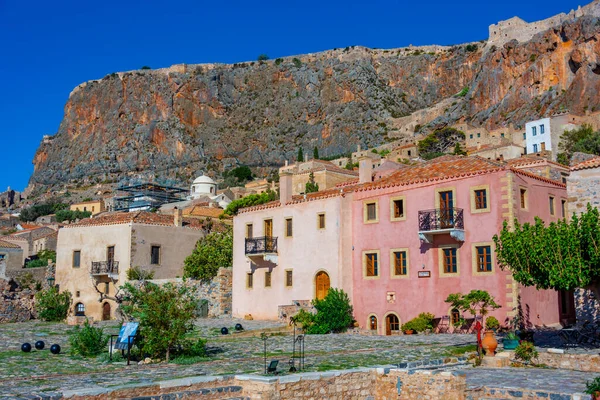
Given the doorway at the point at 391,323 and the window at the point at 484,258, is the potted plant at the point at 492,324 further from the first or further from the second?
the doorway at the point at 391,323

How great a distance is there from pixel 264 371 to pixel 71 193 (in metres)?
156

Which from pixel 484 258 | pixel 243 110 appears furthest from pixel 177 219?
pixel 243 110

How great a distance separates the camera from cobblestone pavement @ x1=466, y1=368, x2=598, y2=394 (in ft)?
45.6

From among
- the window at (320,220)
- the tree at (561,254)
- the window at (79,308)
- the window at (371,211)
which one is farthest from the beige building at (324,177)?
the tree at (561,254)

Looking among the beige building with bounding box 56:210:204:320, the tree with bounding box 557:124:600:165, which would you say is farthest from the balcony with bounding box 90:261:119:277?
the tree with bounding box 557:124:600:165

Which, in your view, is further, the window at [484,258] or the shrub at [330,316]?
the shrub at [330,316]

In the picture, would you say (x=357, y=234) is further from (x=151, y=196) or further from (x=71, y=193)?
(x=71, y=193)

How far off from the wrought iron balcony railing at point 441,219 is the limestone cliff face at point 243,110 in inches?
4191

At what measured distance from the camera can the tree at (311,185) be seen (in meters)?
67.1

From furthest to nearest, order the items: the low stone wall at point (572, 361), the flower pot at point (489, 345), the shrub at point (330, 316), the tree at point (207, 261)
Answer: the tree at point (207, 261), the shrub at point (330, 316), the flower pot at point (489, 345), the low stone wall at point (572, 361)

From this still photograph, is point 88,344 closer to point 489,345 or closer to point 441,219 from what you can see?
point 489,345

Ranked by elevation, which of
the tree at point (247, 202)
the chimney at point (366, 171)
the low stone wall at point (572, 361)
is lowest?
the low stone wall at point (572, 361)

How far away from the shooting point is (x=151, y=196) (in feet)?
289

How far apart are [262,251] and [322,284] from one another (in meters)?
4.27
